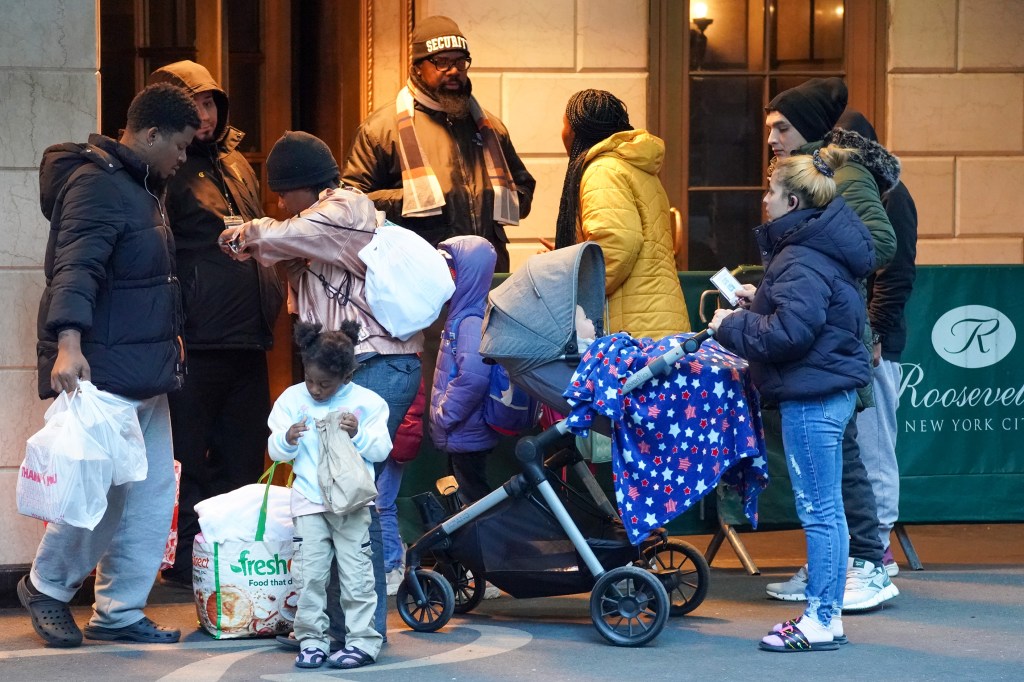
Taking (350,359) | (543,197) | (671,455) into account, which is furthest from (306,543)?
(543,197)

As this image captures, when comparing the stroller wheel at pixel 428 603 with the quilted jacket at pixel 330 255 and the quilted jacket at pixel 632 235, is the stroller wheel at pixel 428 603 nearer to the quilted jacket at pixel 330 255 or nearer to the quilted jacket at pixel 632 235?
the quilted jacket at pixel 330 255

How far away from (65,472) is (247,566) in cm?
82

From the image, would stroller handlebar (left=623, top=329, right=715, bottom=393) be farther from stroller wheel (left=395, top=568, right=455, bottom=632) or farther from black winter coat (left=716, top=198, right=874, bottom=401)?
stroller wheel (left=395, top=568, right=455, bottom=632)

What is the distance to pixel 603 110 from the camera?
23.2 ft

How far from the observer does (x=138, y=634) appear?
5949 millimetres

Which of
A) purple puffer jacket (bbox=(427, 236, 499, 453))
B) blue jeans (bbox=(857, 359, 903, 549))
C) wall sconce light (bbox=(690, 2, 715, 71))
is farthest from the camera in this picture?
wall sconce light (bbox=(690, 2, 715, 71))

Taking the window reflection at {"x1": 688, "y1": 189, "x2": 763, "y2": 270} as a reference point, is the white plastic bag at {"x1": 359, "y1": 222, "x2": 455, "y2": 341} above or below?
below

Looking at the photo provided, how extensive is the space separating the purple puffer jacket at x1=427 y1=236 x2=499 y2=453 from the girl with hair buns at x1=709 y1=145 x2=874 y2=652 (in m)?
1.15

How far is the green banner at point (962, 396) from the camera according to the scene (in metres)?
7.39

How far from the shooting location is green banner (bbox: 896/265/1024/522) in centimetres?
739

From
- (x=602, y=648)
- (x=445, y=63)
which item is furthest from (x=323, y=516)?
(x=445, y=63)

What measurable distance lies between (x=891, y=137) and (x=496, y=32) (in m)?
2.38

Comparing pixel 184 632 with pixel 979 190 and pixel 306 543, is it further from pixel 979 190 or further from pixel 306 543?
pixel 979 190

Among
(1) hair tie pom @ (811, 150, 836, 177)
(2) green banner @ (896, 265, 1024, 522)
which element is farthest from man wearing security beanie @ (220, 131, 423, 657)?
(2) green banner @ (896, 265, 1024, 522)
